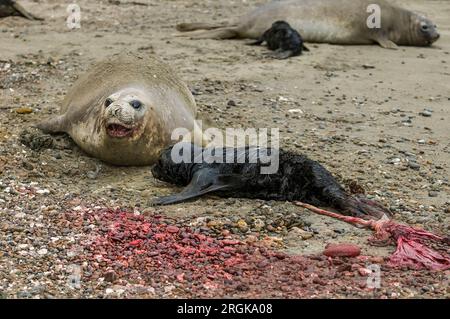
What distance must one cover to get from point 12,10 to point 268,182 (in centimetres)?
667

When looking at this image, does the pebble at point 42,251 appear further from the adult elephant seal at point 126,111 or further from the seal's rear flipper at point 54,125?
the seal's rear flipper at point 54,125

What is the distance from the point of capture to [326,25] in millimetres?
9859

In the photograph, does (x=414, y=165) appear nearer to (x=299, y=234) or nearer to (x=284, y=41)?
(x=299, y=234)

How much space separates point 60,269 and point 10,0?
287 inches

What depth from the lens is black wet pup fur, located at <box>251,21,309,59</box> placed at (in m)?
8.77

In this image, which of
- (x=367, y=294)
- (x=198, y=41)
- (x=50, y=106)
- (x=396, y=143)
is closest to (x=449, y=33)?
(x=198, y=41)

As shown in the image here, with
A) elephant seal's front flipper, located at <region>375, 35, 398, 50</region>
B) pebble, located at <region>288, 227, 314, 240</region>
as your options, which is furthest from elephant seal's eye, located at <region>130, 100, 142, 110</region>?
elephant seal's front flipper, located at <region>375, 35, 398, 50</region>

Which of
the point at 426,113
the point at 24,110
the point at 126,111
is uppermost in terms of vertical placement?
the point at 126,111

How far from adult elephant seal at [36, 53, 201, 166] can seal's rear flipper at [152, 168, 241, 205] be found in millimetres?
674

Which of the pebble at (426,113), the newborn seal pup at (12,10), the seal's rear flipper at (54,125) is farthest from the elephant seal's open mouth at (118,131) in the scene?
the newborn seal pup at (12,10)

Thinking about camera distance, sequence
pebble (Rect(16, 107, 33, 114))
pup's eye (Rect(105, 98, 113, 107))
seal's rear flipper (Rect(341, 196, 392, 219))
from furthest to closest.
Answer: pebble (Rect(16, 107, 33, 114))
pup's eye (Rect(105, 98, 113, 107))
seal's rear flipper (Rect(341, 196, 392, 219))

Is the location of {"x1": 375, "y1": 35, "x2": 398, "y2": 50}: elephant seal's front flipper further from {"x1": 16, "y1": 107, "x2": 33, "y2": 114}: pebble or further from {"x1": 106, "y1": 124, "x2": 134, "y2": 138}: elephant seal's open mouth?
{"x1": 106, "y1": 124, "x2": 134, "y2": 138}: elephant seal's open mouth

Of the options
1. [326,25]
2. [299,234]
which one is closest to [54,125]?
[299,234]
